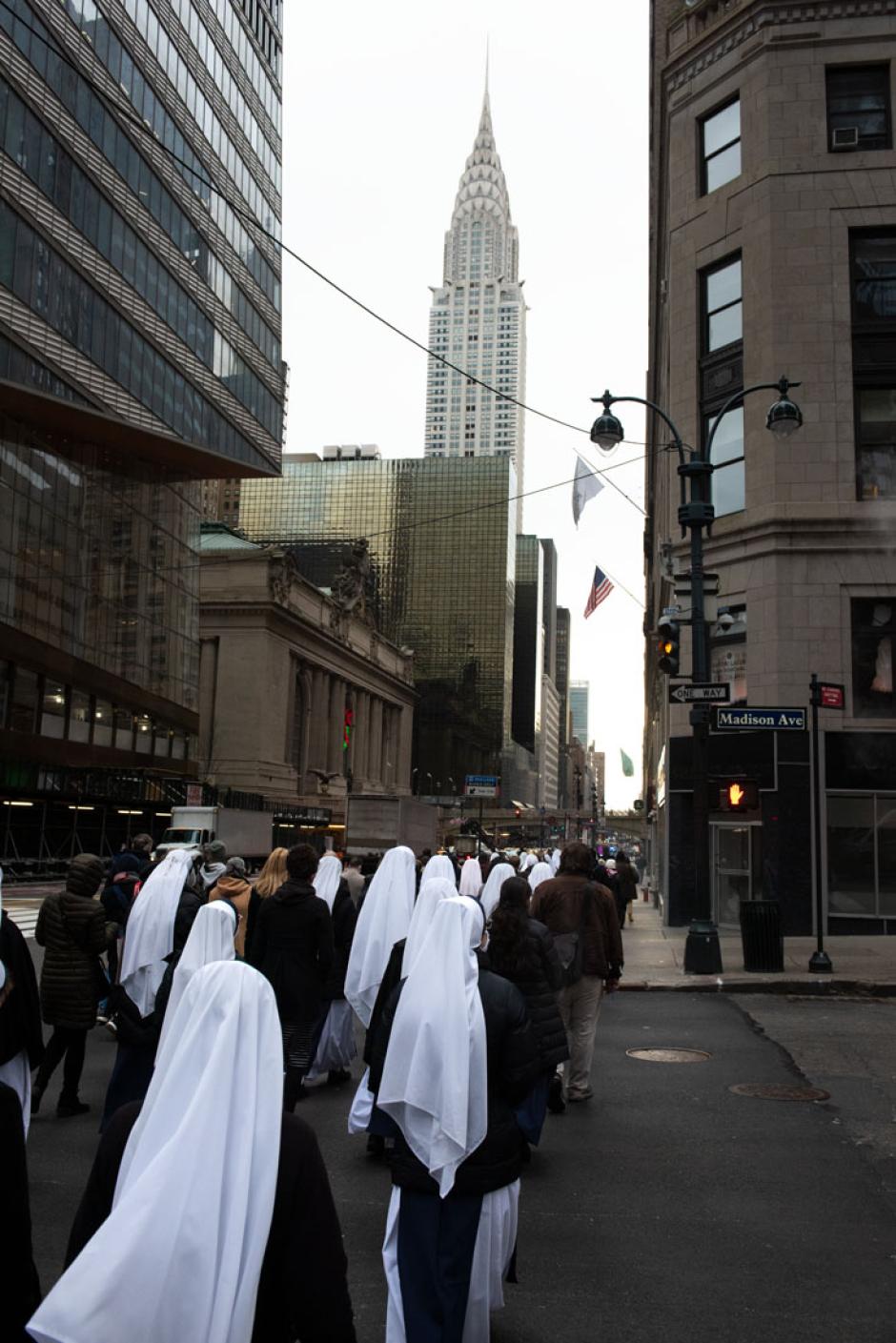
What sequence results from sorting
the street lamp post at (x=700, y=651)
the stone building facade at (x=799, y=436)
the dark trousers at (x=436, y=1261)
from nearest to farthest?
the dark trousers at (x=436, y=1261), the street lamp post at (x=700, y=651), the stone building facade at (x=799, y=436)

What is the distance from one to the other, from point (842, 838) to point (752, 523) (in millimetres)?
6695

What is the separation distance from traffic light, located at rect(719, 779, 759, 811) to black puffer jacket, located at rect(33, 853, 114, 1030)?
34.5 ft

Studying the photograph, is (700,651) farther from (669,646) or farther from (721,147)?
(721,147)

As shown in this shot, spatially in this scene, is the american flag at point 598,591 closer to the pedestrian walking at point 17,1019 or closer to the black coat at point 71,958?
the black coat at point 71,958

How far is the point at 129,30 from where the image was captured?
4562cm

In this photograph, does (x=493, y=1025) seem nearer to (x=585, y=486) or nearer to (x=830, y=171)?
(x=585, y=486)

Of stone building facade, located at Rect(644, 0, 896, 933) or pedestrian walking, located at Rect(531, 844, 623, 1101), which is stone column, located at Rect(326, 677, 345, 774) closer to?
stone building facade, located at Rect(644, 0, 896, 933)

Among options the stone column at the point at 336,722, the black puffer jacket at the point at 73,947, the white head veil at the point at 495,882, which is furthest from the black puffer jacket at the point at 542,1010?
the stone column at the point at 336,722

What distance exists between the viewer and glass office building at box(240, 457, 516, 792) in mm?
127250

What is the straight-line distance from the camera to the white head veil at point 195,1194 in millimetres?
2477

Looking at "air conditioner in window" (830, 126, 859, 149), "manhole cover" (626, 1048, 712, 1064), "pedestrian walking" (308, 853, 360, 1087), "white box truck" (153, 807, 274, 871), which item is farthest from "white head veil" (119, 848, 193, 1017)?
"white box truck" (153, 807, 274, 871)

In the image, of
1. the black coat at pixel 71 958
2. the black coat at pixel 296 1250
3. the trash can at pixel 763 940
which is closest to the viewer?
the black coat at pixel 296 1250

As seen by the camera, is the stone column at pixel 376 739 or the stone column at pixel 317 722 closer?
the stone column at pixel 317 722

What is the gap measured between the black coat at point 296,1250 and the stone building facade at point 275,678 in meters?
69.0
